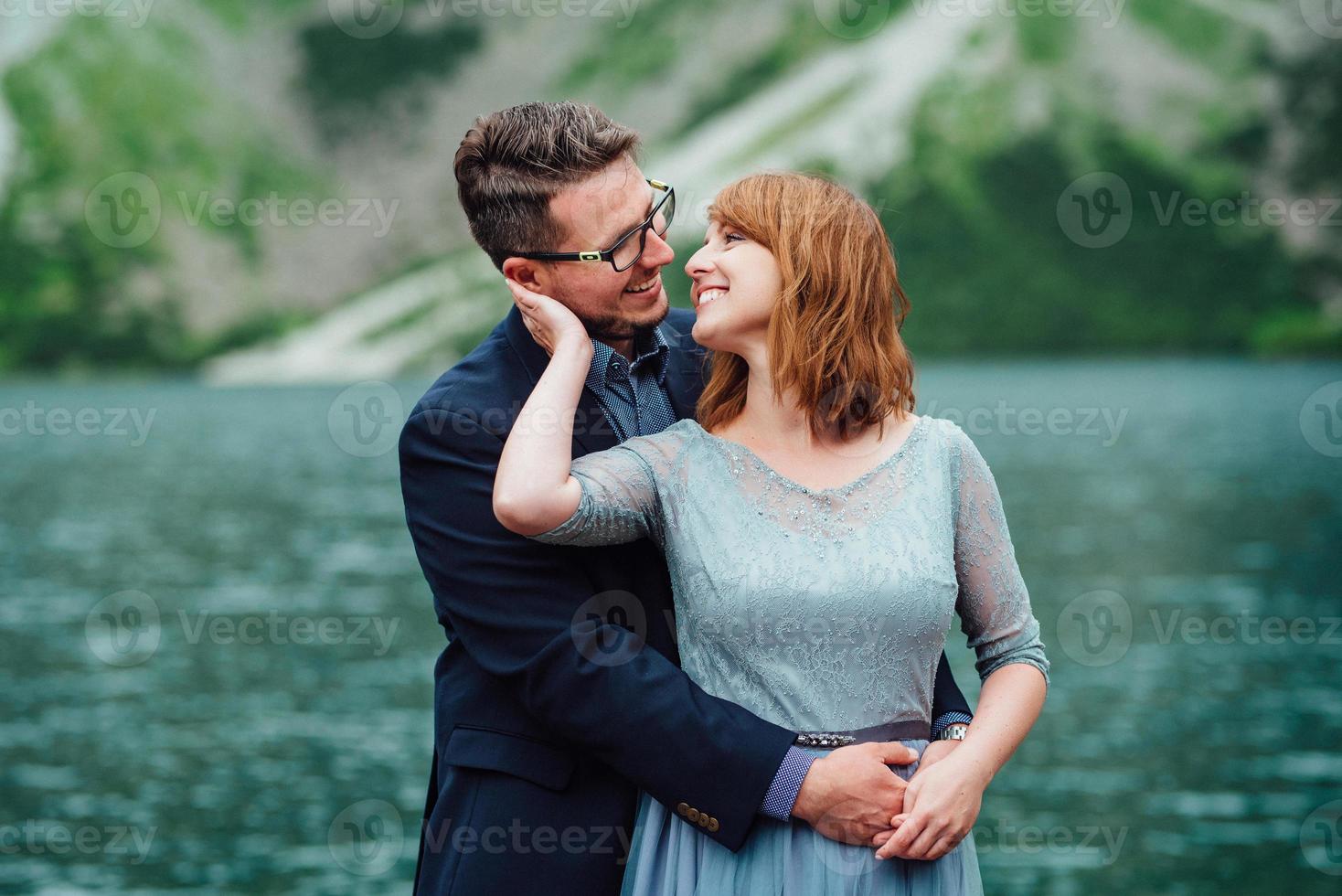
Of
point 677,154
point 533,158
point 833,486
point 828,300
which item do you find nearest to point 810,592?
point 833,486

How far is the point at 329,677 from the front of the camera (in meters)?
41.2

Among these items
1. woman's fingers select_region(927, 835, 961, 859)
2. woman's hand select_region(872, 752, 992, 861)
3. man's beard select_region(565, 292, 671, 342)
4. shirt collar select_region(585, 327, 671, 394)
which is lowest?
woman's fingers select_region(927, 835, 961, 859)

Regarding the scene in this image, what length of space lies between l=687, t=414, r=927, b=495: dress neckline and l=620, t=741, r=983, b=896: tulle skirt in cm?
54

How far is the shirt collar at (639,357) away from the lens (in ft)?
11.6

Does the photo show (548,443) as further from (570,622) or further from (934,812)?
(934,812)

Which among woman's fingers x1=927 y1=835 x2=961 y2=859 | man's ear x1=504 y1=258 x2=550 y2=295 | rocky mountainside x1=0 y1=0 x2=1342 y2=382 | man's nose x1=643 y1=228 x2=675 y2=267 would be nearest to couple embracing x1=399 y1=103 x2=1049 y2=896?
woman's fingers x1=927 y1=835 x2=961 y2=859

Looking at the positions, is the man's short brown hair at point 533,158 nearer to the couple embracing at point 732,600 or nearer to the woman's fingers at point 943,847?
the couple embracing at point 732,600

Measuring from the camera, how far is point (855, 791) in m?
3.01

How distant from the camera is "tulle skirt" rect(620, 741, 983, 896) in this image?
3092 millimetres

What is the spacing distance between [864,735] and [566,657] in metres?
0.62

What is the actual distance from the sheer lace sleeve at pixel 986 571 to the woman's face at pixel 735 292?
483mm

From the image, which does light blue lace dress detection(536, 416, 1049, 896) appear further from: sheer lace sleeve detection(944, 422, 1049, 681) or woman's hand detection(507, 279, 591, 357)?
woman's hand detection(507, 279, 591, 357)

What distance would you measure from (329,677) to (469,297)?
103825 mm

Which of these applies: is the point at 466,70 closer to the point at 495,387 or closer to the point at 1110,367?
the point at 1110,367
